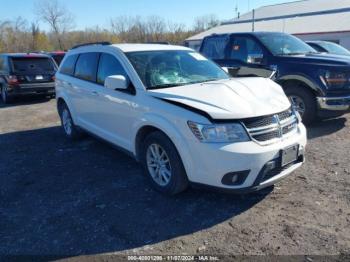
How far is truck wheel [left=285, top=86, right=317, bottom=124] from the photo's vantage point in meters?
6.60

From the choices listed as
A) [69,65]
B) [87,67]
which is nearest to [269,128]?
[87,67]

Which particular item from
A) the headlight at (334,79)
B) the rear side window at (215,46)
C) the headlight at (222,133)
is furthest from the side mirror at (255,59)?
the headlight at (222,133)

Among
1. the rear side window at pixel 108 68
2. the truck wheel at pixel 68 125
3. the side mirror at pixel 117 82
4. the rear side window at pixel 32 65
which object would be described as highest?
the rear side window at pixel 108 68

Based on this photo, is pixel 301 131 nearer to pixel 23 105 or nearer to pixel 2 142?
pixel 2 142

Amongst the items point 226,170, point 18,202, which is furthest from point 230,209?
point 18,202

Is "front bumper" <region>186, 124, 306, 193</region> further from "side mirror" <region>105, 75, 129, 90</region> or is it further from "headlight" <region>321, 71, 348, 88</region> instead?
"headlight" <region>321, 71, 348, 88</region>

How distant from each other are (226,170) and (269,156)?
0.47 meters

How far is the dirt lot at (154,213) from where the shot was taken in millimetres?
3121

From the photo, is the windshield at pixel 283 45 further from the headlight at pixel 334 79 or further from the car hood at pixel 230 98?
the car hood at pixel 230 98

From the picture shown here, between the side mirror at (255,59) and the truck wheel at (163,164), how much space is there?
4.15m

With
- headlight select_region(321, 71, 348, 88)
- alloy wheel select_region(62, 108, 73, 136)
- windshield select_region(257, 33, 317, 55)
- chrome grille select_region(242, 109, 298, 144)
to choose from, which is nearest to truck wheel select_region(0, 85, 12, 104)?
alloy wheel select_region(62, 108, 73, 136)

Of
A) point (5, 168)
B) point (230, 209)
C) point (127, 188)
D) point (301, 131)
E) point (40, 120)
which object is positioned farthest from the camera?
point (40, 120)

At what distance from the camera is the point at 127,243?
318 cm

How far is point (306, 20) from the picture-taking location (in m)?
28.1
